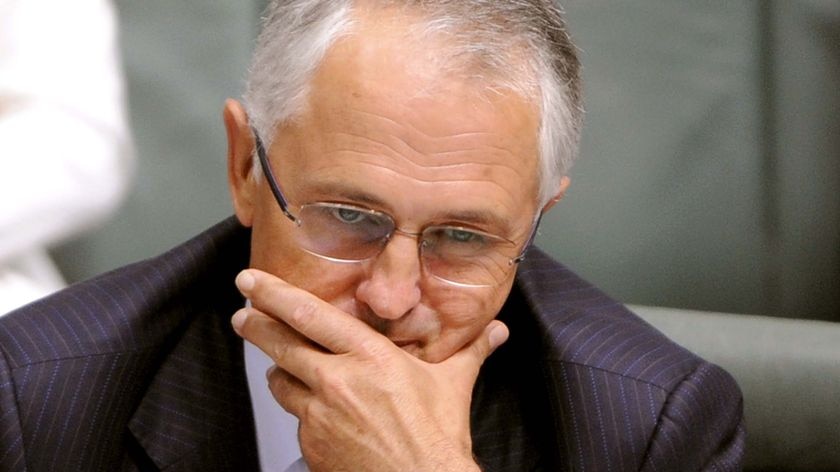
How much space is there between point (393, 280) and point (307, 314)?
100mm

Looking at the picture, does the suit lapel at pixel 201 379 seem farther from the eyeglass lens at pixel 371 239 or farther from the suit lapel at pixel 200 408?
the eyeglass lens at pixel 371 239

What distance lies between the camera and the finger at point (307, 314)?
1.29 meters

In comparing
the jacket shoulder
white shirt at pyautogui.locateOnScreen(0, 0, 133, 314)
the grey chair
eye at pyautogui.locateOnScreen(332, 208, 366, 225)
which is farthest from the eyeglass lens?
white shirt at pyautogui.locateOnScreen(0, 0, 133, 314)

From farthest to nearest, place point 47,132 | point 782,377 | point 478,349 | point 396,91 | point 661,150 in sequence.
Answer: point 661,150, point 47,132, point 782,377, point 478,349, point 396,91

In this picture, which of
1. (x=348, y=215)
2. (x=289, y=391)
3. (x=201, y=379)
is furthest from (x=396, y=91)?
(x=201, y=379)

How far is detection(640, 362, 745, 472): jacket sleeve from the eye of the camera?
1.49 meters

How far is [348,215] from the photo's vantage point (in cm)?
131

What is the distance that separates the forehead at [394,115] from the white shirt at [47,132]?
0.65 m

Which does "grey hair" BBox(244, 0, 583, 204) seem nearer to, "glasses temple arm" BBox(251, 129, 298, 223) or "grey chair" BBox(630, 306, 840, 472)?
"glasses temple arm" BBox(251, 129, 298, 223)

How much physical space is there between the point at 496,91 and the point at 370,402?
37 cm

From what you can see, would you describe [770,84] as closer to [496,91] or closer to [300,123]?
[496,91]

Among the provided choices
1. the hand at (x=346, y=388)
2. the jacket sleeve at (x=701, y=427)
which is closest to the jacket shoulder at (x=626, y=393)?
the jacket sleeve at (x=701, y=427)

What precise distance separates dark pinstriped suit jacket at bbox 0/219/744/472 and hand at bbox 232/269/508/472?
195 millimetres

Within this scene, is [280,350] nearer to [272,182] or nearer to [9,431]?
[272,182]
